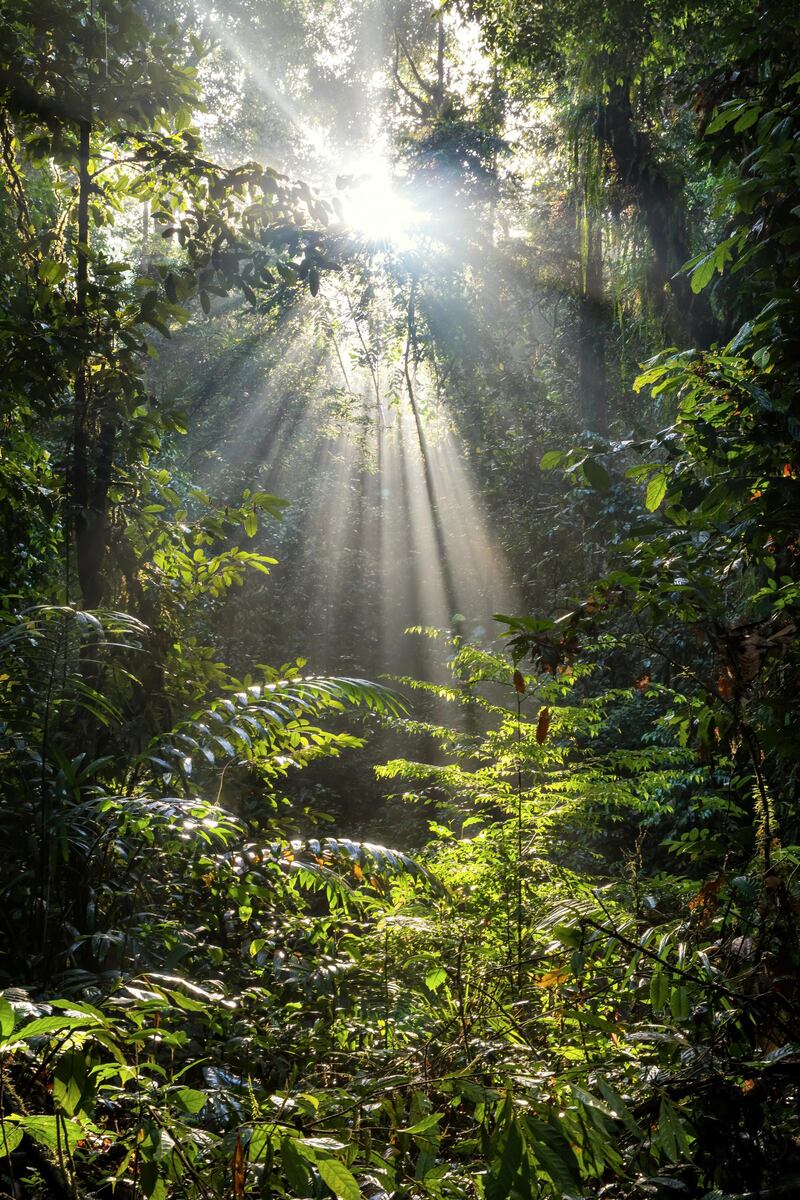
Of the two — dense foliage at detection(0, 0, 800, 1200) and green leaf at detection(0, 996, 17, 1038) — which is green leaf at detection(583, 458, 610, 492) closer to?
dense foliage at detection(0, 0, 800, 1200)

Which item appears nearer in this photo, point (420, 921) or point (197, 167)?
point (420, 921)

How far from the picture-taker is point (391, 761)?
4.69m

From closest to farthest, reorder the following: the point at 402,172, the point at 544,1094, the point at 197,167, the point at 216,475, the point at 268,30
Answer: the point at 544,1094 → the point at 197,167 → the point at 402,172 → the point at 216,475 → the point at 268,30

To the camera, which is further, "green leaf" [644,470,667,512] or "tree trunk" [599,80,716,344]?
"tree trunk" [599,80,716,344]

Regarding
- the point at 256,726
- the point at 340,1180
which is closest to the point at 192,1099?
the point at 340,1180

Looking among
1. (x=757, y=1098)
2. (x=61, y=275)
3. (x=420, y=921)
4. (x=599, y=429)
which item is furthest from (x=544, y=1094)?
(x=599, y=429)

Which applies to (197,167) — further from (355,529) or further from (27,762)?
(355,529)

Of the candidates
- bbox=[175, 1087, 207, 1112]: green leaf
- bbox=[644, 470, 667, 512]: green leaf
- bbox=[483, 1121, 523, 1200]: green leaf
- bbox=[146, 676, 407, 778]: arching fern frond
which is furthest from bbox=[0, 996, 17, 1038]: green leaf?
bbox=[644, 470, 667, 512]: green leaf

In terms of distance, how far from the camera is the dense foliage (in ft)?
4.33

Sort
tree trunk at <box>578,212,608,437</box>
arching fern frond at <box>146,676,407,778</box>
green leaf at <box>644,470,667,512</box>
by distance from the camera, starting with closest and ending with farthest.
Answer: green leaf at <box>644,470,667,512</box>
arching fern frond at <box>146,676,407,778</box>
tree trunk at <box>578,212,608,437</box>

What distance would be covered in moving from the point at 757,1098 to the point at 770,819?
1.60 feet

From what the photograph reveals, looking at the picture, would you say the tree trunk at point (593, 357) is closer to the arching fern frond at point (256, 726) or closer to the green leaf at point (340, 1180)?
the arching fern frond at point (256, 726)

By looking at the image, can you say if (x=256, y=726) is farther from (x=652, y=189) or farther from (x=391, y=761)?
(x=652, y=189)

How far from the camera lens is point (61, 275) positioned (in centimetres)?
329
